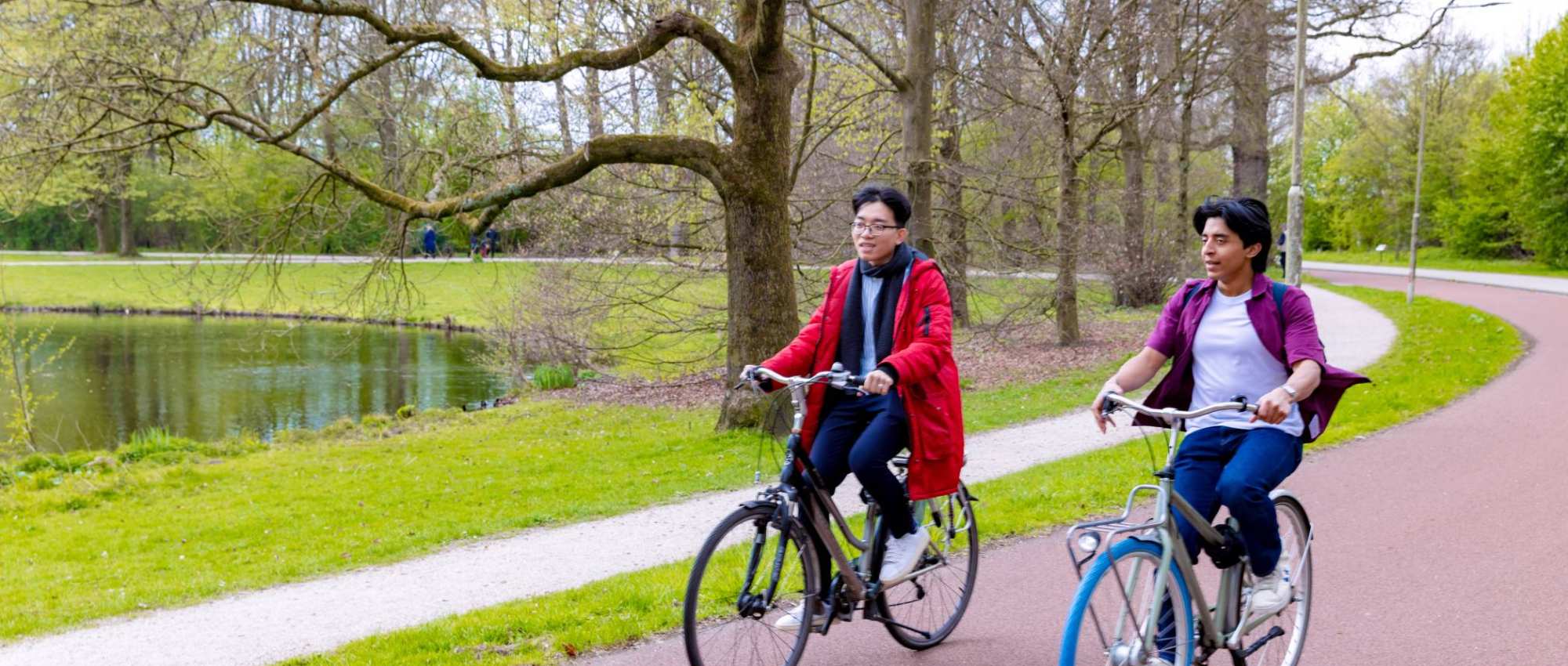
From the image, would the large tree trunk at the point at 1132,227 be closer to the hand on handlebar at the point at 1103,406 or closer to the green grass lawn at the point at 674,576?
the green grass lawn at the point at 674,576

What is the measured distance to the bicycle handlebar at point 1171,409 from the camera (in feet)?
12.1

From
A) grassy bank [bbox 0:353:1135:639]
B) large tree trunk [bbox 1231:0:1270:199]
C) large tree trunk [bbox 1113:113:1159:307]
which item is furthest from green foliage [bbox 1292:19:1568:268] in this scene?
grassy bank [bbox 0:353:1135:639]

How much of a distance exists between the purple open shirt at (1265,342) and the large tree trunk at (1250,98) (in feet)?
54.4

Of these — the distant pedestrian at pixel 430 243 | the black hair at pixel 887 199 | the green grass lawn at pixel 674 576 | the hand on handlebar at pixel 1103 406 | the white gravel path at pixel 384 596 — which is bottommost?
the white gravel path at pixel 384 596

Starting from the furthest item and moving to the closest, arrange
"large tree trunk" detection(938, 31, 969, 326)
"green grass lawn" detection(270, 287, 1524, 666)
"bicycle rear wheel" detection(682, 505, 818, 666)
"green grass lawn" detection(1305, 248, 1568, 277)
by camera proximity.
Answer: "green grass lawn" detection(1305, 248, 1568, 277)
"large tree trunk" detection(938, 31, 969, 326)
"green grass lawn" detection(270, 287, 1524, 666)
"bicycle rear wheel" detection(682, 505, 818, 666)

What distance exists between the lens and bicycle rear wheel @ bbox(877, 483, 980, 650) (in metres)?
4.98

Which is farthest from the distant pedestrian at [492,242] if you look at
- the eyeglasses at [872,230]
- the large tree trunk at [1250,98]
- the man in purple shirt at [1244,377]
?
the man in purple shirt at [1244,377]

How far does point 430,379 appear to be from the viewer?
23.4m

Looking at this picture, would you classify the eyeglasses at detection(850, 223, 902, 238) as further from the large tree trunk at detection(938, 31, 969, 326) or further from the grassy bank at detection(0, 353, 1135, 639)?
the large tree trunk at detection(938, 31, 969, 326)

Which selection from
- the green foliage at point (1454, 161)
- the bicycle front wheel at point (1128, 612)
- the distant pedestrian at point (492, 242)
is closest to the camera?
the bicycle front wheel at point (1128, 612)

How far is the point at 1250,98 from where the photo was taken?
1081 inches

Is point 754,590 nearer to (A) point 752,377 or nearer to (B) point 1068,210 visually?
(A) point 752,377

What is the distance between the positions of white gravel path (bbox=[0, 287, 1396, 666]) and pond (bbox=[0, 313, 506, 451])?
19.3 feet

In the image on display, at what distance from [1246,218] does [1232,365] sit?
20.6 inches
